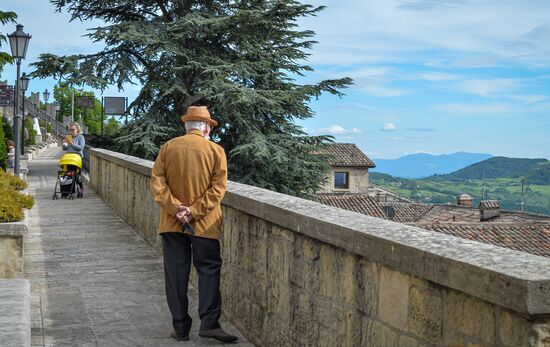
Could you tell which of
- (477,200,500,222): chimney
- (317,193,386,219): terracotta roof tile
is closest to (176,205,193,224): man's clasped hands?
(317,193,386,219): terracotta roof tile

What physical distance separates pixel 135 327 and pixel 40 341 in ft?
2.61

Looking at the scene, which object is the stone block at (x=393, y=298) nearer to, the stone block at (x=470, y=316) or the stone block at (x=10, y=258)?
the stone block at (x=470, y=316)

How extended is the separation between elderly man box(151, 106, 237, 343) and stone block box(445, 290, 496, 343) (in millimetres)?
2707

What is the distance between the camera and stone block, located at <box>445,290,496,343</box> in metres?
2.81

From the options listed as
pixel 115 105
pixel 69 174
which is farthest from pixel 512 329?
pixel 115 105

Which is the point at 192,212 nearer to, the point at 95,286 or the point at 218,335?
the point at 218,335

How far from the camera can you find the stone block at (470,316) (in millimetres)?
2807

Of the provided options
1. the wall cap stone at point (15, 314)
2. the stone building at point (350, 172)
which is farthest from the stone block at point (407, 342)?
the stone building at point (350, 172)

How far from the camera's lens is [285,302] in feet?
16.6

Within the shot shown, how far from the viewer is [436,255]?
311cm

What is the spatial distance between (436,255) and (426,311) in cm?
30

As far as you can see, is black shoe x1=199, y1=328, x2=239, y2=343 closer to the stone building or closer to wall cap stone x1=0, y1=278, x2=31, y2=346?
wall cap stone x1=0, y1=278, x2=31, y2=346

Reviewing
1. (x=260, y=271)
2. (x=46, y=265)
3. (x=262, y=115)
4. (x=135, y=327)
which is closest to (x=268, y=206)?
(x=260, y=271)

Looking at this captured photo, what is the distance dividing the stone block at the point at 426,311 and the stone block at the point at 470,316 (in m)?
0.09
